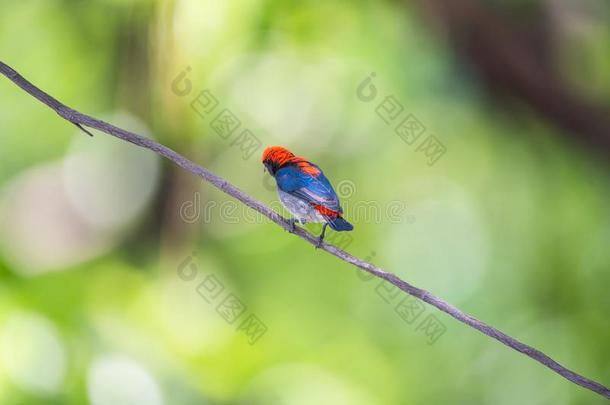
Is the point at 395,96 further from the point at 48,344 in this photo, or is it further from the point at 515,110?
the point at 48,344

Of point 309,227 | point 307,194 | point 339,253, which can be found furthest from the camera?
point 309,227

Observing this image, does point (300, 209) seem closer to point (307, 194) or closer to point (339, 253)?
point (307, 194)

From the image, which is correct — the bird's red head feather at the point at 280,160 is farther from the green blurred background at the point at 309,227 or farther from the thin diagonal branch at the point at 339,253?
the green blurred background at the point at 309,227

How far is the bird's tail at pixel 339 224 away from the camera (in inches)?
111

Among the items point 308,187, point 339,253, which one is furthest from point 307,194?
point 339,253

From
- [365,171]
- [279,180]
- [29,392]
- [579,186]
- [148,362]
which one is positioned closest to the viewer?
[279,180]

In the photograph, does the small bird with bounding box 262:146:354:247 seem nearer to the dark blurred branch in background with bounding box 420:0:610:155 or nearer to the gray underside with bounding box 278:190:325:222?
the gray underside with bounding box 278:190:325:222

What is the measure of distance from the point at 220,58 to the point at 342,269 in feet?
8.04

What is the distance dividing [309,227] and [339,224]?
10.3 feet

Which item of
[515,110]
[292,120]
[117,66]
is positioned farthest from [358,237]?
[117,66]

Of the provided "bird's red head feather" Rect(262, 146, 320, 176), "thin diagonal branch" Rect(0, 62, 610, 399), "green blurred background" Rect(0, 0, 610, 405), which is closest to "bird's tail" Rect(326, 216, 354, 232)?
"bird's red head feather" Rect(262, 146, 320, 176)

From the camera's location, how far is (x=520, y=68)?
4773mm

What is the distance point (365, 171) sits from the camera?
21.3 feet

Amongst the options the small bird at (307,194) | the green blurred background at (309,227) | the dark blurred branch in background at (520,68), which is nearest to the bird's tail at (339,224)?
the small bird at (307,194)
